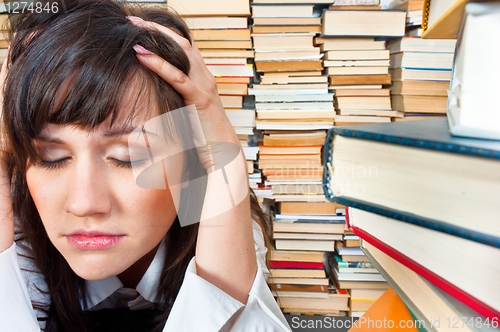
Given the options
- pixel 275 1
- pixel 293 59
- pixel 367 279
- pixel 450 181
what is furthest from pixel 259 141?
pixel 450 181

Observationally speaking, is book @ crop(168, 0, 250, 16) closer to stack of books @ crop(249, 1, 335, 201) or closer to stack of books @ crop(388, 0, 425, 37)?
stack of books @ crop(249, 1, 335, 201)

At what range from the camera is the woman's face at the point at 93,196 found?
484 mm

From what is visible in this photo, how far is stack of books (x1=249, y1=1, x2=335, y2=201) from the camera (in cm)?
127

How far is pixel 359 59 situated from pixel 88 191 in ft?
3.79

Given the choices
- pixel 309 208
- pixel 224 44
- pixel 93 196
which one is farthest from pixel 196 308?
pixel 224 44

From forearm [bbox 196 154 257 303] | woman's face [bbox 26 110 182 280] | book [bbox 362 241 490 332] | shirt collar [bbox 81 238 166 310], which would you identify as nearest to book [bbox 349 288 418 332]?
book [bbox 362 241 490 332]

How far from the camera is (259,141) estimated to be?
1.46 meters

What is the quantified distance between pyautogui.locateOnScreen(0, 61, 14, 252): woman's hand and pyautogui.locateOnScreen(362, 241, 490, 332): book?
65cm

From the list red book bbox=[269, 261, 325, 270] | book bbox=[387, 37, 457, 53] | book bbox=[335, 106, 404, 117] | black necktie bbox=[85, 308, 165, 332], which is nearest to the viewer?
black necktie bbox=[85, 308, 165, 332]

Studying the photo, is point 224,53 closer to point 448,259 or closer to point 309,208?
point 309,208

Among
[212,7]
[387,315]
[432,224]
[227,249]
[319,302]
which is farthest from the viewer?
[319,302]

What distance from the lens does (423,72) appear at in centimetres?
123

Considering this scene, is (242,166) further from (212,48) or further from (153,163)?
(212,48)

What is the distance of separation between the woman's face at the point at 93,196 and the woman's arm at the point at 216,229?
0.11 m
